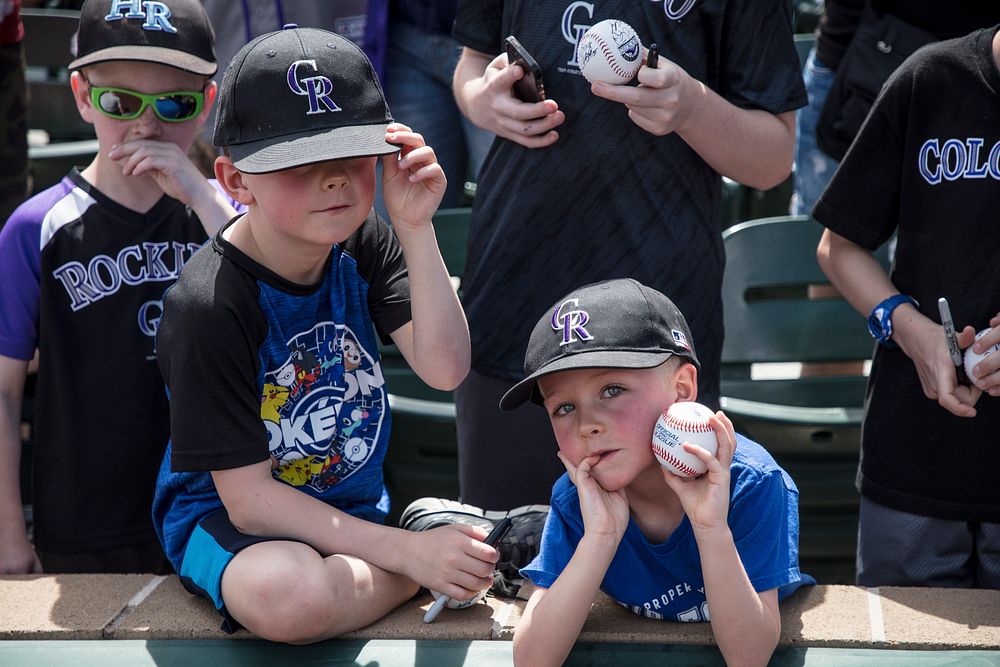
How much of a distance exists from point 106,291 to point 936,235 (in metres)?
1.86

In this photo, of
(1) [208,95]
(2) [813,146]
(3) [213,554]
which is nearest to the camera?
(3) [213,554]

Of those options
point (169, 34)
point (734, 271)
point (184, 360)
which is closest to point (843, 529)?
point (734, 271)

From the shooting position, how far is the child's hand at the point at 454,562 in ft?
6.75

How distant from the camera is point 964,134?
2.34 meters

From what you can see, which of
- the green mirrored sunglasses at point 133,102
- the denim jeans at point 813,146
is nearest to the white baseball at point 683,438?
the green mirrored sunglasses at point 133,102

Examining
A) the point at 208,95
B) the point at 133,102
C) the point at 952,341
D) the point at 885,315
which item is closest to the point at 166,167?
the point at 133,102

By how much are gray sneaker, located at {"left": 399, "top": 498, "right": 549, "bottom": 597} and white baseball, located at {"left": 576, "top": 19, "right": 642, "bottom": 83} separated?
3.02 feet

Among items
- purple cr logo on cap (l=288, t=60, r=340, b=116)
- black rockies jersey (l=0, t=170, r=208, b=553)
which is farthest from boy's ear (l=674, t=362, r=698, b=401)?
black rockies jersey (l=0, t=170, r=208, b=553)

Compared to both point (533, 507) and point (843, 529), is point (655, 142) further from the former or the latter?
point (843, 529)

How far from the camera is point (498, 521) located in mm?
2369

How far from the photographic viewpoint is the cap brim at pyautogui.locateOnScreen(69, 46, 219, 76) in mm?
2568

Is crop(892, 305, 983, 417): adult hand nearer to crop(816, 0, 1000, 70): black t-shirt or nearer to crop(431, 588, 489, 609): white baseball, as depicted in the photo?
crop(431, 588, 489, 609): white baseball

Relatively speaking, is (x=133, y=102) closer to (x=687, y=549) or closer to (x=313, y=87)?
(x=313, y=87)

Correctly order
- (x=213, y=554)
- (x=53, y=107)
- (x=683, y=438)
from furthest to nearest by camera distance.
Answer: (x=53, y=107), (x=213, y=554), (x=683, y=438)
